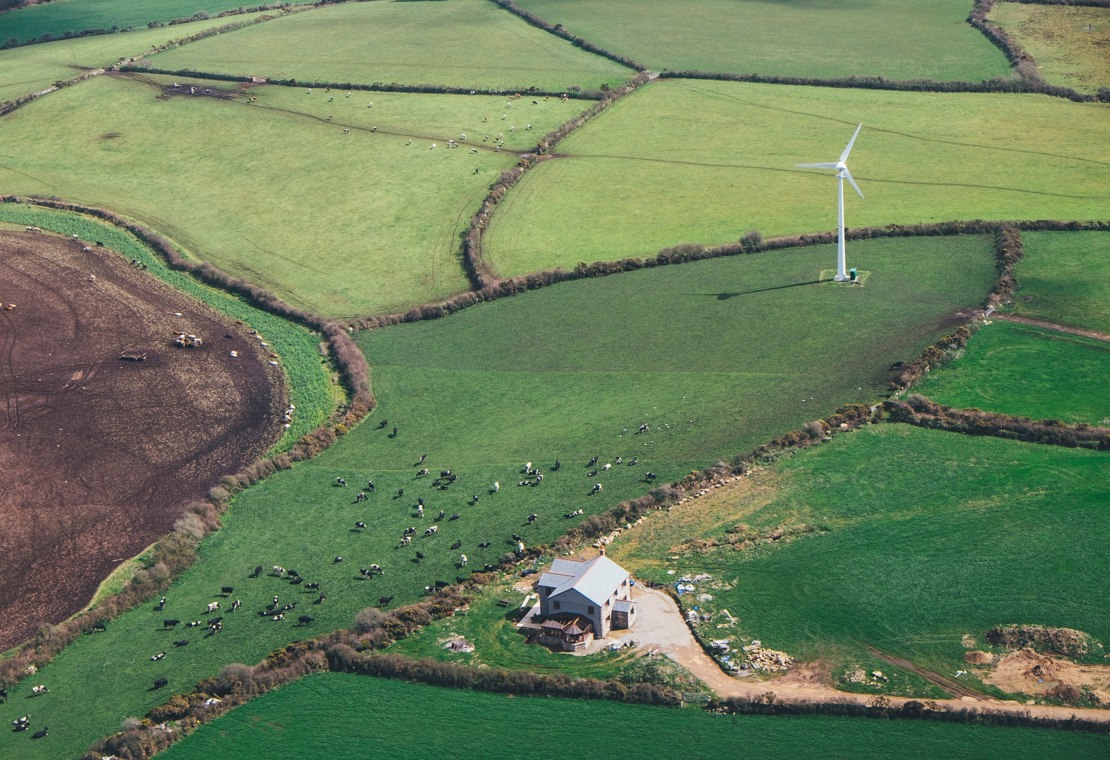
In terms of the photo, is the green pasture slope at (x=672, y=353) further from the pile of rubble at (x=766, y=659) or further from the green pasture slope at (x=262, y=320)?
the pile of rubble at (x=766, y=659)

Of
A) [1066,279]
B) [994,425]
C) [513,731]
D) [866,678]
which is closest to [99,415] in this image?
[513,731]

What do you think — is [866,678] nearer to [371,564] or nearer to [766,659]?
[766,659]

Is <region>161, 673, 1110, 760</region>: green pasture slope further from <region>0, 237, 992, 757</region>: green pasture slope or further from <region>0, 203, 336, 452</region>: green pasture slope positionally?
<region>0, 203, 336, 452</region>: green pasture slope

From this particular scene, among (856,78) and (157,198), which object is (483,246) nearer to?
(157,198)

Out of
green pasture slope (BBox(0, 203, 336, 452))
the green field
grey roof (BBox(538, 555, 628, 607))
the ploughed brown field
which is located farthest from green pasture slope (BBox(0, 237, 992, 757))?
grey roof (BBox(538, 555, 628, 607))

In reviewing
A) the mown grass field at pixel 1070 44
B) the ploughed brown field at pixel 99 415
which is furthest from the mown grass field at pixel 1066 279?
the ploughed brown field at pixel 99 415

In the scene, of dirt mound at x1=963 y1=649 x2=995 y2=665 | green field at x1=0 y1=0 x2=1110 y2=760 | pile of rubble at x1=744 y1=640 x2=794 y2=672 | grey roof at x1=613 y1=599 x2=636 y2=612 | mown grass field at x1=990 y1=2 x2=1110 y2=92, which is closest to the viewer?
dirt mound at x1=963 y1=649 x2=995 y2=665
